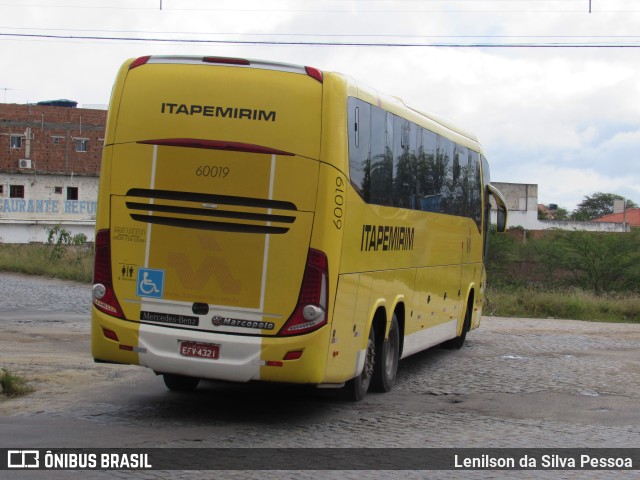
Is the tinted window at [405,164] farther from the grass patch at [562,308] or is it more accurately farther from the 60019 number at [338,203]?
the grass patch at [562,308]

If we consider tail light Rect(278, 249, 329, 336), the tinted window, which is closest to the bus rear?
tail light Rect(278, 249, 329, 336)

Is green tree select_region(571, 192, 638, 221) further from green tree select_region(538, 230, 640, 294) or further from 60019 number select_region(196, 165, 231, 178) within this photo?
60019 number select_region(196, 165, 231, 178)

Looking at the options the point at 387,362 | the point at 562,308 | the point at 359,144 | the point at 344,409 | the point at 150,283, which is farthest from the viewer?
the point at 562,308

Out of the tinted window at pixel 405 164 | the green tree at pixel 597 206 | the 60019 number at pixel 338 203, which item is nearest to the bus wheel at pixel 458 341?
the tinted window at pixel 405 164

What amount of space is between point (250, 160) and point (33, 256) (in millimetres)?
34290

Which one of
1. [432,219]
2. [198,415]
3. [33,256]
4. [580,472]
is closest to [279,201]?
[198,415]

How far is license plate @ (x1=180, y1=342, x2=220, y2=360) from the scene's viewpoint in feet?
32.7

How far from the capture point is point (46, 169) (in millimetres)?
73375

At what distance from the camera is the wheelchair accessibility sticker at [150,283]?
33.4 feet

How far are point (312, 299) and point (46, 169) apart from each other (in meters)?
66.6

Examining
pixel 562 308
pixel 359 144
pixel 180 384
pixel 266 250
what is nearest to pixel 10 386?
pixel 180 384

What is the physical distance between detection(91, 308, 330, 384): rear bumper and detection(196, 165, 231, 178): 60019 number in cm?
155

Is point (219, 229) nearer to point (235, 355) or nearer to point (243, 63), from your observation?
point (235, 355)

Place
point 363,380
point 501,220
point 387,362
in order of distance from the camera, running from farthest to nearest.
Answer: point 501,220 → point 387,362 → point 363,380
